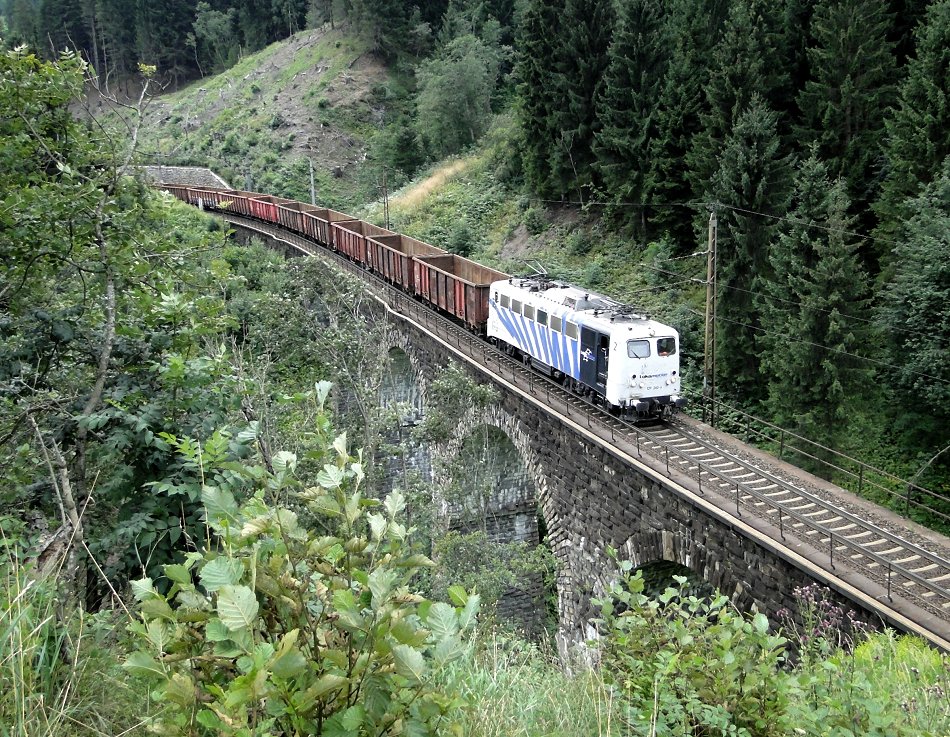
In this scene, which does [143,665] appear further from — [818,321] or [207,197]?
[207,197]

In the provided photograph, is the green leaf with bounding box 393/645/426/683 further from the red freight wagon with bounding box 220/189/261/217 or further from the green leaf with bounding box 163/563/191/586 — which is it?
the red freight wagon with bounding box 220/189/261/217

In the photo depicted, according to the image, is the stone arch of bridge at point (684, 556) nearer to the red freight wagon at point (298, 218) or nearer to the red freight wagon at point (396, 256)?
the red freight wagon at point (396, 256)

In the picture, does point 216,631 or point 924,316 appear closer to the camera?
point 216,631

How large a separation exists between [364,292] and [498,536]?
31.6 feet

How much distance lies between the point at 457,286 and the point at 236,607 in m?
22.8

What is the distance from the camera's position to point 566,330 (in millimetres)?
17547

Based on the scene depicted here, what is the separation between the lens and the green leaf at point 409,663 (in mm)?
2201

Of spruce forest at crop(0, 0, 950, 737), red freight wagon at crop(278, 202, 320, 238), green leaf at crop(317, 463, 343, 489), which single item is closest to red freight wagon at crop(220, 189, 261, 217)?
spruce forest at crop(0, 0, 950, 737)

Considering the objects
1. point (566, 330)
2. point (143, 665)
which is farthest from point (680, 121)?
point (143, 665)

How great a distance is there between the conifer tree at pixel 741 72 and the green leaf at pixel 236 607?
91.1ft

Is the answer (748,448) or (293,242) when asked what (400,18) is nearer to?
(293,242)

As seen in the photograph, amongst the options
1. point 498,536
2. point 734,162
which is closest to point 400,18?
point 734,162

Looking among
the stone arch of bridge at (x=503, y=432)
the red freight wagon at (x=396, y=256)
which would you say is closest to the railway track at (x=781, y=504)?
the stone arch of bridge at (x=503, y=432)

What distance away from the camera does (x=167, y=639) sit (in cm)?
230
